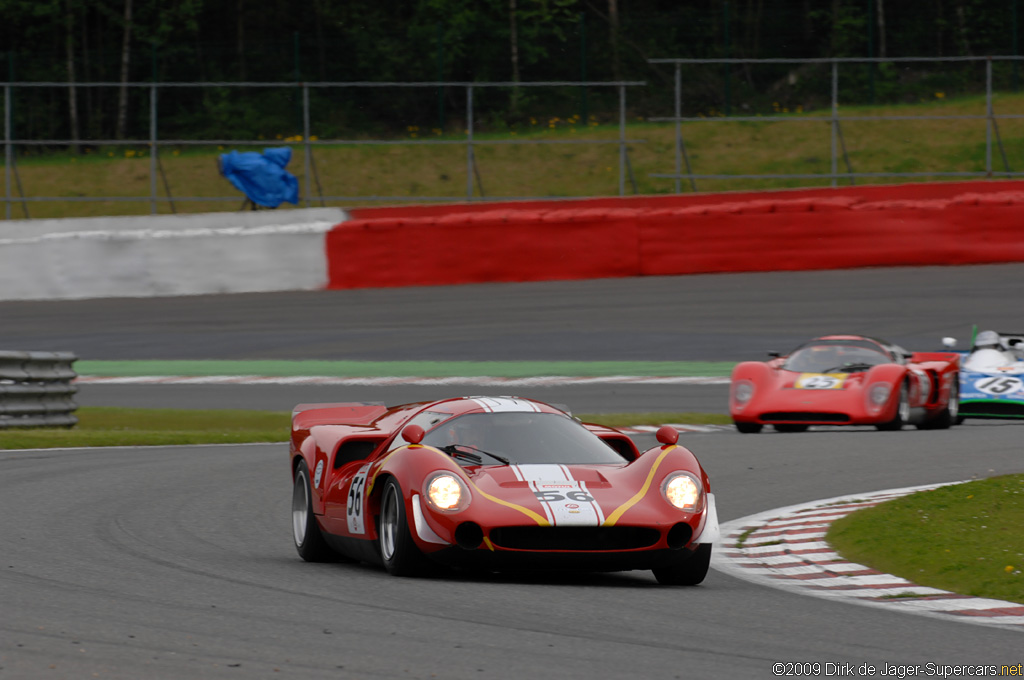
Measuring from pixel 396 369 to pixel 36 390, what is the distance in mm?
5963

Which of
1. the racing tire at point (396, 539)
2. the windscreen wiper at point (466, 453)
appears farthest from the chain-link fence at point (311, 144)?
the racing tire at point (396, 539)

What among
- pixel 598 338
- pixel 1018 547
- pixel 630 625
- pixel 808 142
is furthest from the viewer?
pixel 808 142

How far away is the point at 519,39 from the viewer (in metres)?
34.7

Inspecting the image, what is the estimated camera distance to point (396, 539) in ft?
22.8

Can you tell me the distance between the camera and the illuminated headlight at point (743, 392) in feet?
50.5

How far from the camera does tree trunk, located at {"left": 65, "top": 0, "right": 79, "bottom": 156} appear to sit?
2977cm

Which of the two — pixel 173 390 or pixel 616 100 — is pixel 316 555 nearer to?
pixel 173 390

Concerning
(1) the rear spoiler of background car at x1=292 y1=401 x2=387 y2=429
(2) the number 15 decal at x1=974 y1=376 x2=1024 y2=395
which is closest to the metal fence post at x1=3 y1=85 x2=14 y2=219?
(2) the number 15 decal at x1=974 y1=376 x2=1024 y2=395

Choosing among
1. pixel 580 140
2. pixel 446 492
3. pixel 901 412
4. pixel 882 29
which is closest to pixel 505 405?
pixel 446 492

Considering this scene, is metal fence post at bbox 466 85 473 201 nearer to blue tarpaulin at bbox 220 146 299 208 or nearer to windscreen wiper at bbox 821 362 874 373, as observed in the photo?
blue tarpaulin at bbox 220 146 299 208

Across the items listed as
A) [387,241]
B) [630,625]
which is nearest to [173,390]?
[387,241]

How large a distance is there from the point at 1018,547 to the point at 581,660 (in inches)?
128

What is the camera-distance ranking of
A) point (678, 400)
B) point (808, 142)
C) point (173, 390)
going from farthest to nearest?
point (808, 142)
point (173, 390)
point (678, 400)

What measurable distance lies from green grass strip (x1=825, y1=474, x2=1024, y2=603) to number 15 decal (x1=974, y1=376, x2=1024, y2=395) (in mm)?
6985
